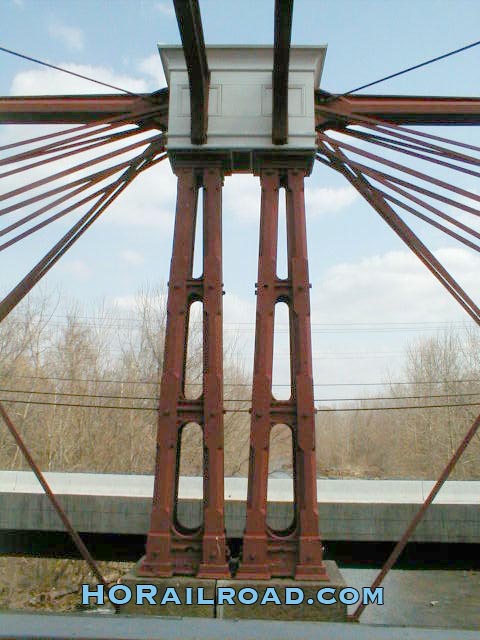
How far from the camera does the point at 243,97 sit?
18.1ft

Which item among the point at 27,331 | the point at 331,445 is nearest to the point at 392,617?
the point at 27,331

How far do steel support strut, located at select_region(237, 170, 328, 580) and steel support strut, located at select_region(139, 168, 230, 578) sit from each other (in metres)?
0.29

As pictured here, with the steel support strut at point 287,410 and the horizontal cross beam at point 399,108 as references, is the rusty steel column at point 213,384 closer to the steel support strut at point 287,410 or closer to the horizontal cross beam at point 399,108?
the steel support strut at point 287,410

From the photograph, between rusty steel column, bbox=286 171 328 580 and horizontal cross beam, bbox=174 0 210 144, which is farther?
rusty steel column, bbox=286 171 328 580

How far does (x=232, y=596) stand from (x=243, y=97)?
13.9 ft

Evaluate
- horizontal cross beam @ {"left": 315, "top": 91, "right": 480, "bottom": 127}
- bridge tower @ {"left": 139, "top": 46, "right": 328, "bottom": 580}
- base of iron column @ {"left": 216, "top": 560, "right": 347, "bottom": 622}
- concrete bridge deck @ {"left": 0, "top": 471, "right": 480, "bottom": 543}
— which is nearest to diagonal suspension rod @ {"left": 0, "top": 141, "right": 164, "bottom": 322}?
bridge tower @ {"left": 139, "top": 46, "right": 328, "bottom": 580}

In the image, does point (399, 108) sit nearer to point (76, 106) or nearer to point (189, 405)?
point (76, 106)

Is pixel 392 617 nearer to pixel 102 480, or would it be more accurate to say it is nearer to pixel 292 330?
pixel 102 480

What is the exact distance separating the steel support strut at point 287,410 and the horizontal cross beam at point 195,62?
73cm

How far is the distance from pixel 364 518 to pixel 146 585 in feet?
21.2

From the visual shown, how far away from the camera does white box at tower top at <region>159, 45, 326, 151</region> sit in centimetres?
546

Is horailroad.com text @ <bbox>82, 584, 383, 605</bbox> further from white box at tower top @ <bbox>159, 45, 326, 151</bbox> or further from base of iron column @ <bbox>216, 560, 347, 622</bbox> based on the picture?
white box at tower top @ <bbox>159, 45, 326, 151</bbox>

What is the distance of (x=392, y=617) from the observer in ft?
58.2

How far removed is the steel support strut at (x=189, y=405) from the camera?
15.8ft
